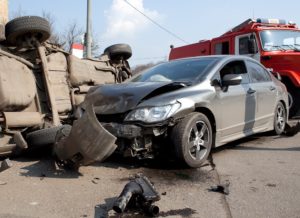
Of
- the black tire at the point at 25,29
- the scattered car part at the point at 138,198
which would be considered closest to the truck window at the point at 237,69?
the black tire at the point at 25,29

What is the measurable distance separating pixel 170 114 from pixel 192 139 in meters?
0.51

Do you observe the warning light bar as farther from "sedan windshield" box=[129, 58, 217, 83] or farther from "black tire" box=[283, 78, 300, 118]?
"sedan windshield" box=[129, 58, 217, 83]

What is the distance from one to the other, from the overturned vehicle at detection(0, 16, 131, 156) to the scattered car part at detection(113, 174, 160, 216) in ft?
6.39

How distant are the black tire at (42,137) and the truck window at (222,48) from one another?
753cm

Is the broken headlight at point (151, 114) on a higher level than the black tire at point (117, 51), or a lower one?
lower

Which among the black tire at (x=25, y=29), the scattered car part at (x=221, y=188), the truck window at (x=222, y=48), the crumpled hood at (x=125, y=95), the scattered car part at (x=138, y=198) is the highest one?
the black tire at (x=25, y=29)

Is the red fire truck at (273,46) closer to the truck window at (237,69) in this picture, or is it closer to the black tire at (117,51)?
the black tire at (117,51)

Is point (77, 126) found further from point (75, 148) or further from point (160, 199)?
point (160, 199)

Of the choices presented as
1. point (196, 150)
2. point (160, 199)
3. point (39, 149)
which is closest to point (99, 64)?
point (39, 149)

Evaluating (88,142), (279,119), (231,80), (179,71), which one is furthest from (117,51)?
(88,142)

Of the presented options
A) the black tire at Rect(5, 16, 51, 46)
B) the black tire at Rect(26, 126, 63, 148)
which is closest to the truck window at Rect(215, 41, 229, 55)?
the black tire at Rect(5, 16, 51, 46)

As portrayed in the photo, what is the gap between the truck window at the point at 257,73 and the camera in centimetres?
742

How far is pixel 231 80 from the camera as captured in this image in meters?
6.24

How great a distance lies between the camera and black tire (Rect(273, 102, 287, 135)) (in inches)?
319
